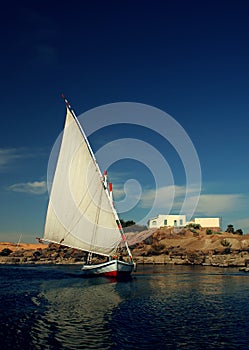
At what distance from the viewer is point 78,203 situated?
66.3 m

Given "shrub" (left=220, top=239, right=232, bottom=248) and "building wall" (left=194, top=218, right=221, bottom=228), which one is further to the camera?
"building wall" (left=194, top=218, right=221, bottom=228)

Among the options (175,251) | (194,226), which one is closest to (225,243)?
(175,251)

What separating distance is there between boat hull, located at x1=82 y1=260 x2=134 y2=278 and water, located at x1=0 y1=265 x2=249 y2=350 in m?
11.6

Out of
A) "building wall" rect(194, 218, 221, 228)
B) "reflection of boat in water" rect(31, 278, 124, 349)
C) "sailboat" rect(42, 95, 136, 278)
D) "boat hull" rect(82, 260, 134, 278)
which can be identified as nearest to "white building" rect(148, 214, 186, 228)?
"building wall" rect(194, 218, 221, 228)

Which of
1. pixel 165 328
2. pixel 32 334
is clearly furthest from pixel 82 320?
pixel 165 328

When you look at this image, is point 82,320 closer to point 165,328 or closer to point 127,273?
point 165,328

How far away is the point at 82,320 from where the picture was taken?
33594mm

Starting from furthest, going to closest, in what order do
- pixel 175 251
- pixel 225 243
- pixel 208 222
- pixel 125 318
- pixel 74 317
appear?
1. pixel 208 222
2. pixel 175 251
3. pixel 225 243
4. pixel 74 317
5. pixel 125 318

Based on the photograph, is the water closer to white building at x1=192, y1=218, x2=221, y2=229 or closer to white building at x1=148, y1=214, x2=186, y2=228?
white building at x1=148, y1=214, x2=186, y2=228

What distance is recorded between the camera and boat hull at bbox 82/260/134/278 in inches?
2670

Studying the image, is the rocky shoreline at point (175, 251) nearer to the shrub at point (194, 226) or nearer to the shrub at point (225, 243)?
the shrub at point (225, 243)

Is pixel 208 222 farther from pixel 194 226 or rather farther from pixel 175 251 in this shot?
pixel 175 251

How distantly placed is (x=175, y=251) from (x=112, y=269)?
73810 millimetres

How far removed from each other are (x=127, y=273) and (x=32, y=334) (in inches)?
1692
